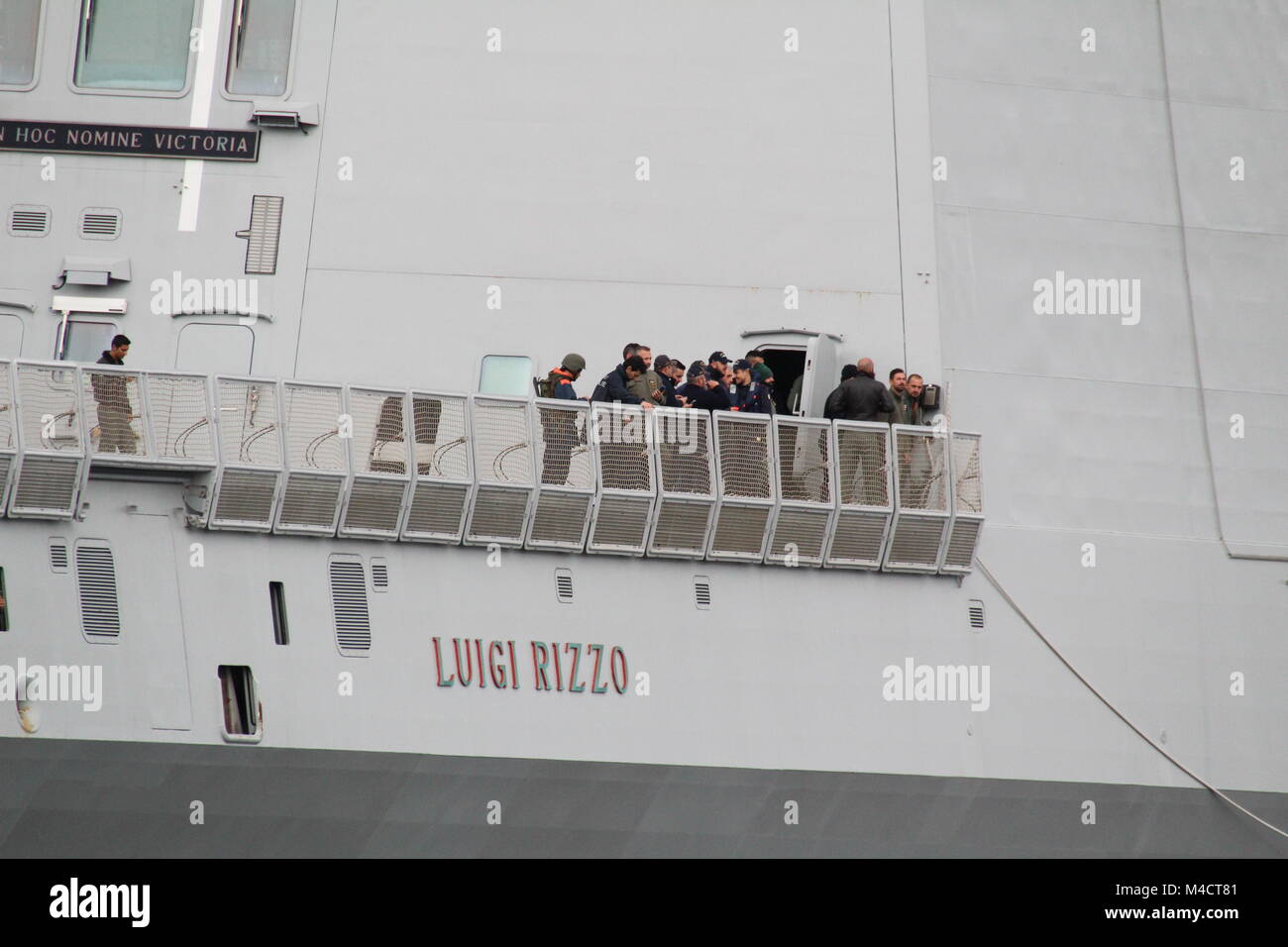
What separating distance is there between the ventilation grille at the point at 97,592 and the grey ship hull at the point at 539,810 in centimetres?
116

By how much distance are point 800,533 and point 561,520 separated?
265cm

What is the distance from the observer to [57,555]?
57.6 ft

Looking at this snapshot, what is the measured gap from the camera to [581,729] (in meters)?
18.5

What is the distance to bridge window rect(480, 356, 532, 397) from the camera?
20531mm

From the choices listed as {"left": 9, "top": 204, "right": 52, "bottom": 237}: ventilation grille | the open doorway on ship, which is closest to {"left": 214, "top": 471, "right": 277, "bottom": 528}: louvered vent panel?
{"left": 9, "top": 204, "right": 52, "bottom": 237}: ventilation grille

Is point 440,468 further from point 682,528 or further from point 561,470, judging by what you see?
point 682,528

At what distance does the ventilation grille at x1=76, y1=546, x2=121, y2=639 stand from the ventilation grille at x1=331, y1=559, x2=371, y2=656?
215cm

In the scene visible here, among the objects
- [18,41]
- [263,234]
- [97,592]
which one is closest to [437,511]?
[97,592]

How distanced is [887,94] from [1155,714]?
808 centimetres

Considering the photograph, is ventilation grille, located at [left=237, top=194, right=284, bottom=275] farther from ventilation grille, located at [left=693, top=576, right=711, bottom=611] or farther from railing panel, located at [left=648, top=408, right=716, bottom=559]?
ventilation grille, located at [left=693, top=576, right=711, bottom=611]

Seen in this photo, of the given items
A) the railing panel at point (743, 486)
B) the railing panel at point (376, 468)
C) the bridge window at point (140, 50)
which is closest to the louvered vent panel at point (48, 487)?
the railing panel at point (376, 468)

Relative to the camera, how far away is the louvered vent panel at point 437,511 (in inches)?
713
